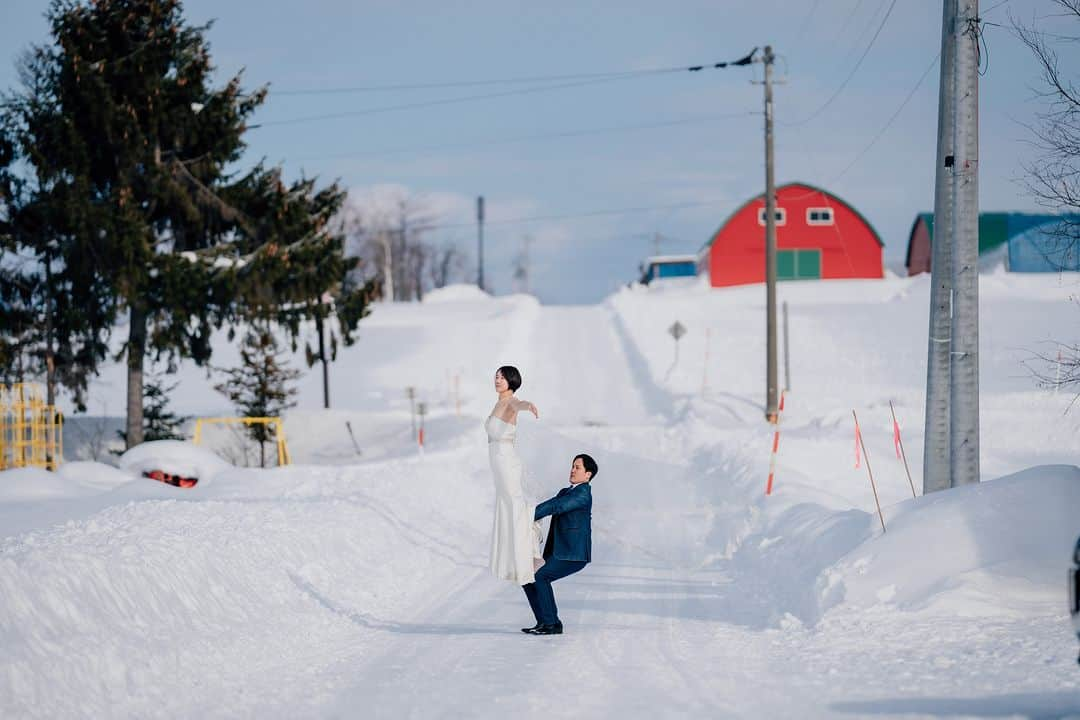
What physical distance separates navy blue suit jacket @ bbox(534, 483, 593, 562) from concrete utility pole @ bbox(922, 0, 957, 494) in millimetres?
4480

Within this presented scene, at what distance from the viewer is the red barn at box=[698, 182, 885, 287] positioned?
74.2 meters

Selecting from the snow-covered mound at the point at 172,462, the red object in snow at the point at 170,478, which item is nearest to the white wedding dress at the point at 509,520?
the snow-covered mound at the point at 172,462

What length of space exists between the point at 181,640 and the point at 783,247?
70.3 metres

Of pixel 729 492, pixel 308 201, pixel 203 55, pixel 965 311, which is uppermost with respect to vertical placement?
pixel 203 55

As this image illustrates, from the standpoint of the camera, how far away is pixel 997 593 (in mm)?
8344

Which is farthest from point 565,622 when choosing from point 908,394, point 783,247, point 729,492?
point 783,247

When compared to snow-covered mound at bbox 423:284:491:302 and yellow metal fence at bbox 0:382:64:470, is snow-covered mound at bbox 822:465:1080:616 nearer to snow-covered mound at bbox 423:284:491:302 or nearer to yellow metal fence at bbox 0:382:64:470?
yellow metal fence at bbox 0:382:64:470

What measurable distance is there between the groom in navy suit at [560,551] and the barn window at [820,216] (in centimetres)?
6856

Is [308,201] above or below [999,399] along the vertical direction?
above

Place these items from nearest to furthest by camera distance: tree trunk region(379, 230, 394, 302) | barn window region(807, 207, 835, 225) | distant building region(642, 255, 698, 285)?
barn window region(807, 207, 835, 225) < tree trunk region(379, 230, 394, 302) < distant building region(642, 255, 698, 285)

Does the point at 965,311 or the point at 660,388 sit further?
the point at 660,388

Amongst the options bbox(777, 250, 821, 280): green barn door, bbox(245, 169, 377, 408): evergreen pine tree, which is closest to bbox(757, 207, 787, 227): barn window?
bbox(777, 250, 821, 280): green barn door

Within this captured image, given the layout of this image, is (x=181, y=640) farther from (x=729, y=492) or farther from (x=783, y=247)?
(x=783, y=247)

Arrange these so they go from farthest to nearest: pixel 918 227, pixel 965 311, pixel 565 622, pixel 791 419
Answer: pixel 918 227, pixel 791 419, pixel 965 311, pixel 565 622
